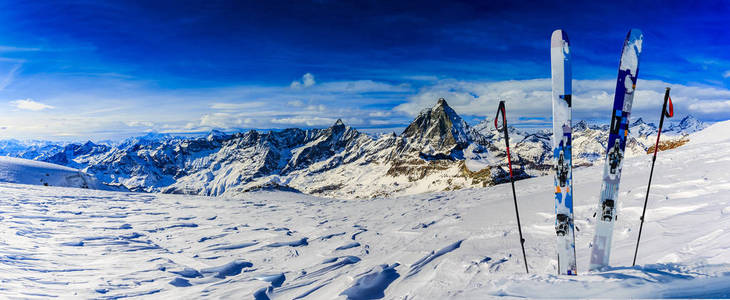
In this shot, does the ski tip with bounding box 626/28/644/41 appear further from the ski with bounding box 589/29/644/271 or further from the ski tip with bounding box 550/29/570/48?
the ski tip with bounding box 550/29/570/48

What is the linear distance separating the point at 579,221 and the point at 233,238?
10.5 m

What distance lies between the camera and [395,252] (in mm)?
8281

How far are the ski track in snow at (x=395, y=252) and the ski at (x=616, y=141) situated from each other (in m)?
0.36

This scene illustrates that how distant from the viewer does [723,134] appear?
2239 centimetres

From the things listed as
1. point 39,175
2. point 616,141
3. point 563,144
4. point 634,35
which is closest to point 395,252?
point 563,144

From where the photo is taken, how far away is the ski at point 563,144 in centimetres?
569

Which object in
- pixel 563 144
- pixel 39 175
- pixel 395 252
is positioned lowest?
pixel 39 175

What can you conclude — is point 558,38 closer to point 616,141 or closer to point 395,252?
point 616,141

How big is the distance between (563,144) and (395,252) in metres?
4.58

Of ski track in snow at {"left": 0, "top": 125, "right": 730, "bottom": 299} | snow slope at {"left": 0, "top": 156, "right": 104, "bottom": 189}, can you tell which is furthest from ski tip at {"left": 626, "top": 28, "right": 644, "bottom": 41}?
snow slope at {"left": 0, "top": 156, "right": 104, "bottom": 189}

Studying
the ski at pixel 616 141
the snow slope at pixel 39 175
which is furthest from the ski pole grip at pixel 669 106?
the snow slope at pixel 39 175

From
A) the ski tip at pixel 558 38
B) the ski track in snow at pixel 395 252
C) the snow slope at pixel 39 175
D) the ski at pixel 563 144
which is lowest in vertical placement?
the snow slope at pixel 39 175

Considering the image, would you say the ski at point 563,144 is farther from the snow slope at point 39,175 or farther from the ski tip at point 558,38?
the snow slope at point 39,175

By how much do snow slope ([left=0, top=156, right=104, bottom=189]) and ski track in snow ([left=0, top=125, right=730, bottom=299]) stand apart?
2974cm
